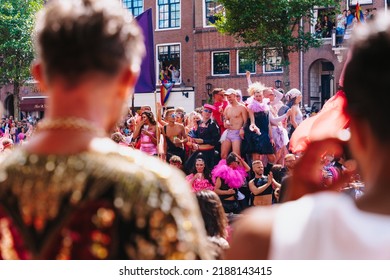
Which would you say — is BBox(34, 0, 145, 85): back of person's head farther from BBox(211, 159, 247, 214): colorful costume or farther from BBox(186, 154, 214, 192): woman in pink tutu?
BBox(186, 154, 214, 192): woman in pink tutu

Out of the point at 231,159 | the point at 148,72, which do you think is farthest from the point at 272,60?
the point at 231,159

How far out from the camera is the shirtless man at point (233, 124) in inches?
416

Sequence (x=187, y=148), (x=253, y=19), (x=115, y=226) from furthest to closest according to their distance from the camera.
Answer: (x=253, y=19) → (x=187, y=148) → (x=115, y=226)

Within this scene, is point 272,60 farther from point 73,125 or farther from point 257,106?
point 73,125

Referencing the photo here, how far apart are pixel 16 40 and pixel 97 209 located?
33858 mm

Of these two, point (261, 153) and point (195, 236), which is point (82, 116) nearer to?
point (195, 236)

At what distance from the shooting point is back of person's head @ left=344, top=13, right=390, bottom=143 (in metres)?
1.38

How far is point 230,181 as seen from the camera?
9.23 metres

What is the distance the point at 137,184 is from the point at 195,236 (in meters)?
0.18

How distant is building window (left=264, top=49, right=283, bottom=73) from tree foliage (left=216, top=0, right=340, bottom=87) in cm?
33

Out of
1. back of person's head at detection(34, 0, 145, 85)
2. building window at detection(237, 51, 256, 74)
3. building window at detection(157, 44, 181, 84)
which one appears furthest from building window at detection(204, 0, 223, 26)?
back of person's head at detection(34, 0, 145, 85)

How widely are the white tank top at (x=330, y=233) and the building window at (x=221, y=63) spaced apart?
32.0 m

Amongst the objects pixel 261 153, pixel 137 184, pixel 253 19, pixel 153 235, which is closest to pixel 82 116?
pixel 137 184

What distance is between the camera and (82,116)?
4.93ft
